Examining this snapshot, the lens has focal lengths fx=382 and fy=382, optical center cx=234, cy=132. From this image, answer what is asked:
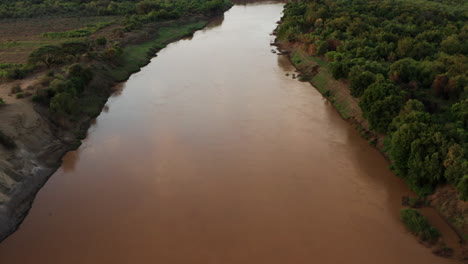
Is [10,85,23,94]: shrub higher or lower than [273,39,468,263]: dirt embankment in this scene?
higher

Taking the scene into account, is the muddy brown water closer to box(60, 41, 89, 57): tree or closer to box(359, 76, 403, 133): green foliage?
box(359, 76, 403, 133): green foliage

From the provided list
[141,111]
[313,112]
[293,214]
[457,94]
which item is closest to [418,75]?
[457,94]

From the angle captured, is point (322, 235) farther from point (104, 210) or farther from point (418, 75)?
point (418, 75)

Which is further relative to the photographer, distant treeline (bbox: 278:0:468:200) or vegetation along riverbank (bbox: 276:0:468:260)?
distant treeline (bbox: 278:0:468:200)

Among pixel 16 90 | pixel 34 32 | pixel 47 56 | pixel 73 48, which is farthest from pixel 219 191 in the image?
pixel 34 32

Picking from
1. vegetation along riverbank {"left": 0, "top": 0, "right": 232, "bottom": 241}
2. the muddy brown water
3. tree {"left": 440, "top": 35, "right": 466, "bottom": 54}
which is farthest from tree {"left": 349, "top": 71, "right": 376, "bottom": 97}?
vegetation along riverbank {"left": 0, "top": 0, "right": 232, "bottom": 241}

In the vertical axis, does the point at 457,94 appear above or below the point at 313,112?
above
